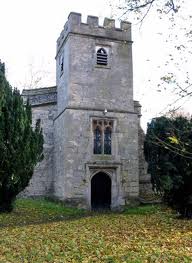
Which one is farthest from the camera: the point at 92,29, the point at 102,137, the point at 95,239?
the point at 92,29

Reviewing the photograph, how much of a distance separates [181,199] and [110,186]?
202 inches

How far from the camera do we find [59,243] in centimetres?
770

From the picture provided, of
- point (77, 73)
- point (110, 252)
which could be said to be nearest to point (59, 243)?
point (110, 252)

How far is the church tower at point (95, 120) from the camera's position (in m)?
15.9

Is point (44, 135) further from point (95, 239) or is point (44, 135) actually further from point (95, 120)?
point (95, 239)

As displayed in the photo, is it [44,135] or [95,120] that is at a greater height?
[95,120]

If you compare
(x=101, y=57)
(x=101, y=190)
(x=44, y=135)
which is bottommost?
(x=101, y=190)

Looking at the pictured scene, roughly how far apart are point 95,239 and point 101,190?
9.11 m

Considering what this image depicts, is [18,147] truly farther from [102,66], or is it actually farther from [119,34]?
[119,34]

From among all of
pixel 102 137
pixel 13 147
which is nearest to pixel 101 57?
pixel 102 137

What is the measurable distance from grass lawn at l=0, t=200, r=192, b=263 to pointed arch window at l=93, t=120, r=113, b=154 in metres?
4.10

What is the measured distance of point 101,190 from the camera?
1722 centimetres

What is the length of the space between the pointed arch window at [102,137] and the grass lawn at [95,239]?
410 centimetres

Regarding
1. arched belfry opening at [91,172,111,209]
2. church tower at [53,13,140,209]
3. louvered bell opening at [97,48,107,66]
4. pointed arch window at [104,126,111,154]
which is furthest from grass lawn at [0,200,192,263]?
louvered bell opening at [97,48,107,66]
